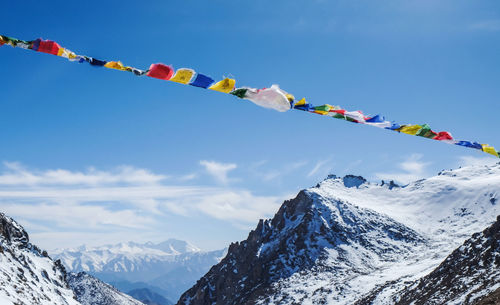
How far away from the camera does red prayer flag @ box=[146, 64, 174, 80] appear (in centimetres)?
1151

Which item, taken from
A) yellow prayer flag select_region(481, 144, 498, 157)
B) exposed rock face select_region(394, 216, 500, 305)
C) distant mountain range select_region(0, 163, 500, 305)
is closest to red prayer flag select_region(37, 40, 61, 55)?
yellow prayer flag select_region(481, 144, 498, 157)

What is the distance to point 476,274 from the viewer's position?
166 ft

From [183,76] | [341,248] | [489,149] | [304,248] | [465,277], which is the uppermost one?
[304,248]

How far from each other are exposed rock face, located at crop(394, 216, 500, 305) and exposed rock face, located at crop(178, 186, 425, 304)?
119 ft

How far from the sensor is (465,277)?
52281 millimetres

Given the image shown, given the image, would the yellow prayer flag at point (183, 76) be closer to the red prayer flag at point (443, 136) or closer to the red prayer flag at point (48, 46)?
the red prayer flag at point (48, 46)

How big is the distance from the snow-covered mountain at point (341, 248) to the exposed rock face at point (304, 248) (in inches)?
10.6

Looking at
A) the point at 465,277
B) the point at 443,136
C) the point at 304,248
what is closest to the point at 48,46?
the point at 443,136

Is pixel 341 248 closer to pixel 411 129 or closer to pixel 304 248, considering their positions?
pixel 304 248

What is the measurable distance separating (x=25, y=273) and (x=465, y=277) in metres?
58.6

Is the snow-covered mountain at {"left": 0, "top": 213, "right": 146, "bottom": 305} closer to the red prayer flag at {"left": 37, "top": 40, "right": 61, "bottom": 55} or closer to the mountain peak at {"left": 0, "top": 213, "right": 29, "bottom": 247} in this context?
the mountain peak at {"left": 0, "top": 213, "right": 29, "bottom": 247}

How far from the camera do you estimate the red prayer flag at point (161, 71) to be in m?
11.5

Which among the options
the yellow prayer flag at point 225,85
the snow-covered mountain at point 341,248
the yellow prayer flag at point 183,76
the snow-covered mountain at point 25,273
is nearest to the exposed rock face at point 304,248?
the snow-covered mountain at point 341,248

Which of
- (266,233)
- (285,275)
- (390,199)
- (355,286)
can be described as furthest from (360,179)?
(355,286)
